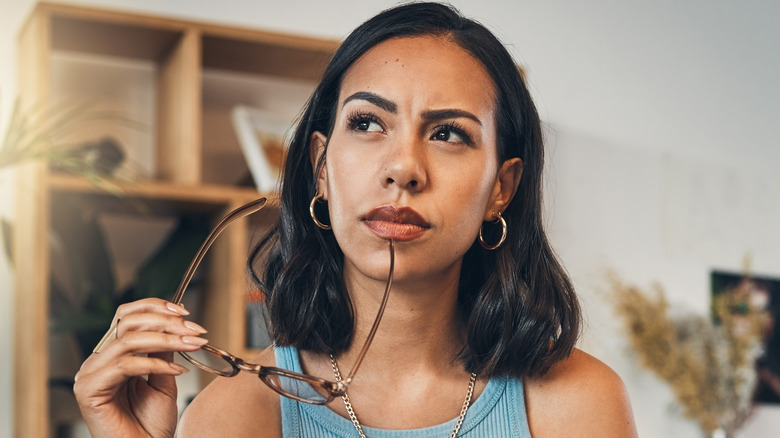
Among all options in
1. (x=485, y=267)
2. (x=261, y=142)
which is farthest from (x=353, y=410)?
(x=261, y=142)

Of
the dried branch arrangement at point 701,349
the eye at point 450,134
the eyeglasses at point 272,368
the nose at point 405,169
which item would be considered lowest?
the dried branch arrangement at point 701,349

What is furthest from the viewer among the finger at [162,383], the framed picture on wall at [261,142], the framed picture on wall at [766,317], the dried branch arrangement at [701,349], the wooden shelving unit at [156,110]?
the framed picture on wall at [766,317]

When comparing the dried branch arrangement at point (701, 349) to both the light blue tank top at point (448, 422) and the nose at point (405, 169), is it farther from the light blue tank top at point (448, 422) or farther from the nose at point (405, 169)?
the nose at point (405, 169)

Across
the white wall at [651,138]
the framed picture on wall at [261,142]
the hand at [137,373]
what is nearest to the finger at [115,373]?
the hand at [137,373]

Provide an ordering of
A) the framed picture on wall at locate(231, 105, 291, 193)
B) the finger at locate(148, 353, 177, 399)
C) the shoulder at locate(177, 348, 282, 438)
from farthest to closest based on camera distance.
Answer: the framed picture on wall at locate(231, 105, 291, 193) → the shoulder at locate(177, 348, 282, 438) → the finger at locate(148, 353, 177, 399)

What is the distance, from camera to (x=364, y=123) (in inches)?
39.6

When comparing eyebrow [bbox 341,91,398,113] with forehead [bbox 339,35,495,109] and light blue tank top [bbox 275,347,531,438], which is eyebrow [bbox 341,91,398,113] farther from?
light blue tank top [bbox 275,347,531,438]

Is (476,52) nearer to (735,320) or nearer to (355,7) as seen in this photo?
(355,7)

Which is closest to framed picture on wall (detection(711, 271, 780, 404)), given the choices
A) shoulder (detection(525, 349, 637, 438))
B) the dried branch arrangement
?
the dried branch arrangement

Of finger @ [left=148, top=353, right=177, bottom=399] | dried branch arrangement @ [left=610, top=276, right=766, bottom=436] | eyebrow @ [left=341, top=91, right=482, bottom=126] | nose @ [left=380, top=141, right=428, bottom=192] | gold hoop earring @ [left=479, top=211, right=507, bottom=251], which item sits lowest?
dried branch arrangement @ [left=610, top=276, right=766, bottom=436]

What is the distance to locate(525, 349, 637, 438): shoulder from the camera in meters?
1.08

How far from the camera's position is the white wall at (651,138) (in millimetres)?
2609

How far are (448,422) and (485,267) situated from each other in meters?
0.18

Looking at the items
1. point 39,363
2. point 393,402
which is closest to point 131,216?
point 39,363
